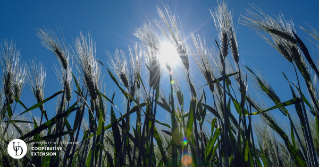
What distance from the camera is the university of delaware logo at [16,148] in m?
1.59

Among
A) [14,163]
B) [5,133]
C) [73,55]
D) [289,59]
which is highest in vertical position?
[73,55]

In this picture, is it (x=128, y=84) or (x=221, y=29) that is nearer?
(x=221, y=29)

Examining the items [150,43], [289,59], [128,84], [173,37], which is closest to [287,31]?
[289,59]

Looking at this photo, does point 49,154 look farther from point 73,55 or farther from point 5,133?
point 73,55

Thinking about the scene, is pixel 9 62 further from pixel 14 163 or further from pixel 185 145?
pixel 185 145

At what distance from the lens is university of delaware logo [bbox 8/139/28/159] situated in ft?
5.21

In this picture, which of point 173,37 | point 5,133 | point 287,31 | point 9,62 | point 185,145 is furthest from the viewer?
point 9,62

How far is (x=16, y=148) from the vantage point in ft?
5.37

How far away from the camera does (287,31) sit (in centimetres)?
168

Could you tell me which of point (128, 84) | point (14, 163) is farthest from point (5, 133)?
point (128, 84)

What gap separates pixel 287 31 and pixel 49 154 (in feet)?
7.08

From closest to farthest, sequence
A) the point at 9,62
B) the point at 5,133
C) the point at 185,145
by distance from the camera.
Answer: the point at 185,145
the point at 5,133
the point at 9,62

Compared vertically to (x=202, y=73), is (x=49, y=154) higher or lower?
lower

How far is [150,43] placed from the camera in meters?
1.72
